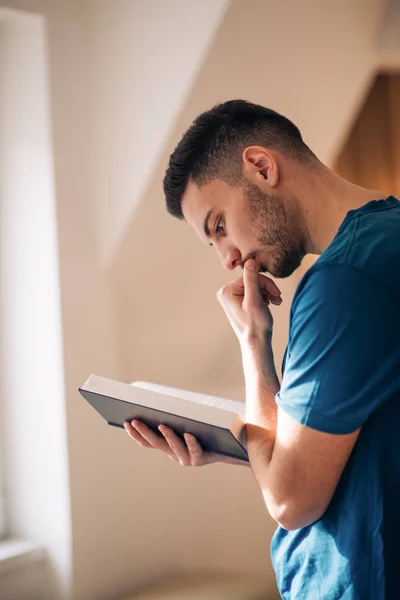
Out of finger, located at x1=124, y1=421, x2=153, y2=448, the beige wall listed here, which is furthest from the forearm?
the beige wall

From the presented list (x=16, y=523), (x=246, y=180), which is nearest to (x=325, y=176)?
(x=246, y=180)

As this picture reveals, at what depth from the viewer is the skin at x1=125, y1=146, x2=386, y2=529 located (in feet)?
3.96

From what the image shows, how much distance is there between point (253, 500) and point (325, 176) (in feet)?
5.13

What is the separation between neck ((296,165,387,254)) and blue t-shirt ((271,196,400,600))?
0.10 meters

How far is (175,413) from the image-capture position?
114cm

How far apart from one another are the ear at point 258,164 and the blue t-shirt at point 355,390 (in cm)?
20

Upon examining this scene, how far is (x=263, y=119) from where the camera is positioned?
4.37 ft

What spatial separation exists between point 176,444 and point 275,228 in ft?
1.29

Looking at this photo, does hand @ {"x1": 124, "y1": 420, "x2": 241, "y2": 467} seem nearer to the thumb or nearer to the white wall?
the thumb

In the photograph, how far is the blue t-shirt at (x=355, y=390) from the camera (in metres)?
0.97

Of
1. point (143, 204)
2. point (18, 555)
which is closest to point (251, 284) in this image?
point (143, 204)

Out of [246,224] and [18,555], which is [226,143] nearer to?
[246,224]

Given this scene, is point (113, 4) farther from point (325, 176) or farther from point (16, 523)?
point (16, 523)

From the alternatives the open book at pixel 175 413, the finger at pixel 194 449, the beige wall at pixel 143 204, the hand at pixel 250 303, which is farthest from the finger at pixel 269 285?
the beige wall at pixel 143 204
